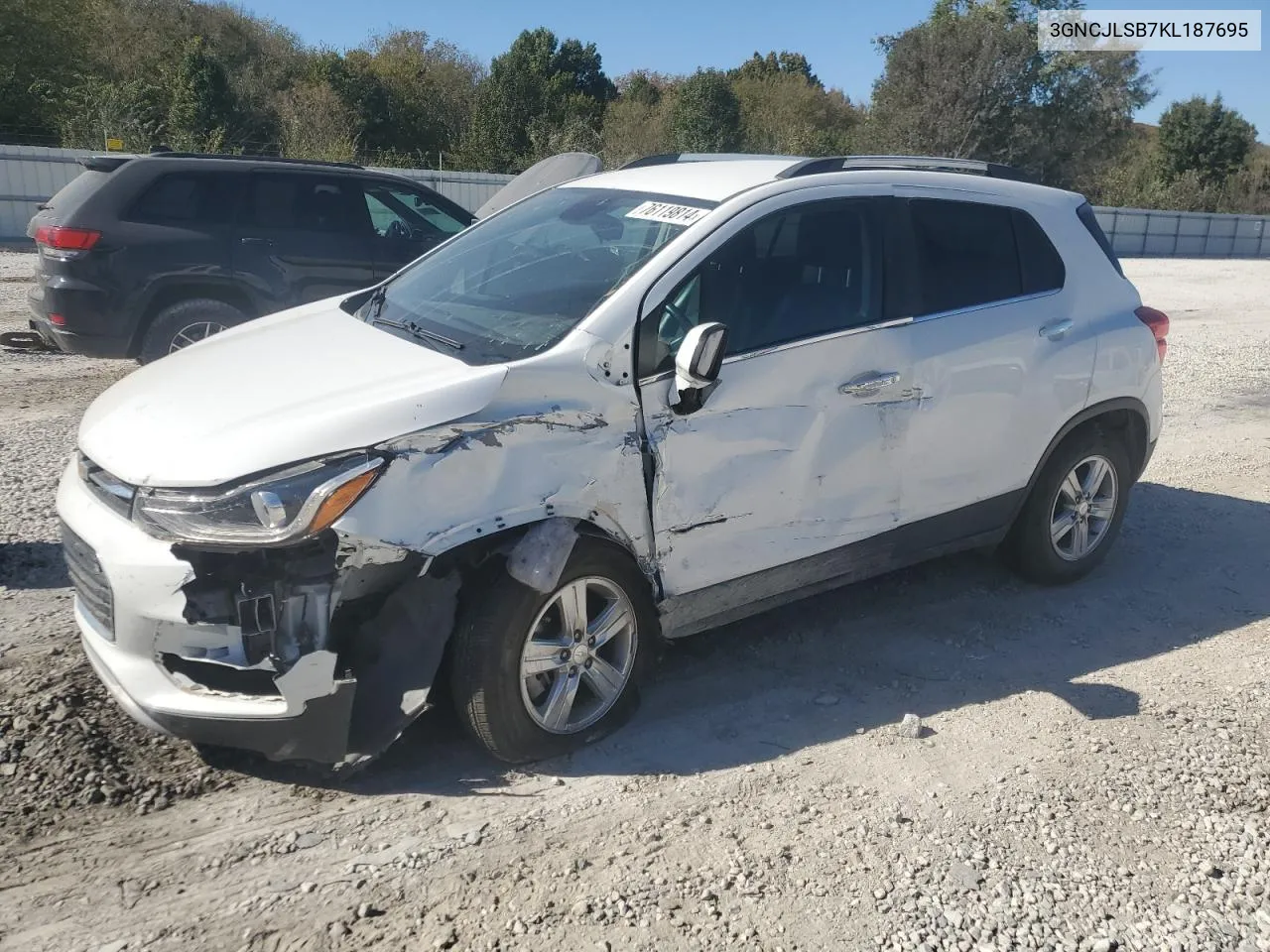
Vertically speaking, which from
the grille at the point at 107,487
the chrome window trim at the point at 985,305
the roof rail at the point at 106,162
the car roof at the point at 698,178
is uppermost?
the roof rail at the point at 106,162

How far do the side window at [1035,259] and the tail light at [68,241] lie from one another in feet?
20.9

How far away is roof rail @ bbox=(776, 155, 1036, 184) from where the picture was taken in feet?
13.8

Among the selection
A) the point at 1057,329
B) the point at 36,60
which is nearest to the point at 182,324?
the point at 1057,329

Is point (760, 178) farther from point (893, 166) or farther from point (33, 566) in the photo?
point (33, 566)

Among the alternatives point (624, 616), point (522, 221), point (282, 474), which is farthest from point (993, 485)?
point (282, 474)

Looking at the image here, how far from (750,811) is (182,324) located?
6.34 m

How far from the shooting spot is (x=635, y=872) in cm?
298

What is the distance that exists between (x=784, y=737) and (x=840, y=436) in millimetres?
1145

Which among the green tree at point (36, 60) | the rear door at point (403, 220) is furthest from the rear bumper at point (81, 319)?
the green tree at point (36, 60)

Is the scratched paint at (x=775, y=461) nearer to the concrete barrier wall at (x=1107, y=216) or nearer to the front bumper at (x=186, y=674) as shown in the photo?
the front bumper at (x=186, y=674)

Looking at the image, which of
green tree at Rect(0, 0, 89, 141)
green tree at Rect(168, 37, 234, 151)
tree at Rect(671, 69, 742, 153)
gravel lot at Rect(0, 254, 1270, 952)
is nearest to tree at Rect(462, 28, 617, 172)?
tree at Rect(671, 69, 742, 153)

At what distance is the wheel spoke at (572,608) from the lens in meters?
3.37

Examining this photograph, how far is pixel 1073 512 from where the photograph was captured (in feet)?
16.7

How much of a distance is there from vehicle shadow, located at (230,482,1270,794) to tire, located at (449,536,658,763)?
115 millimetres
